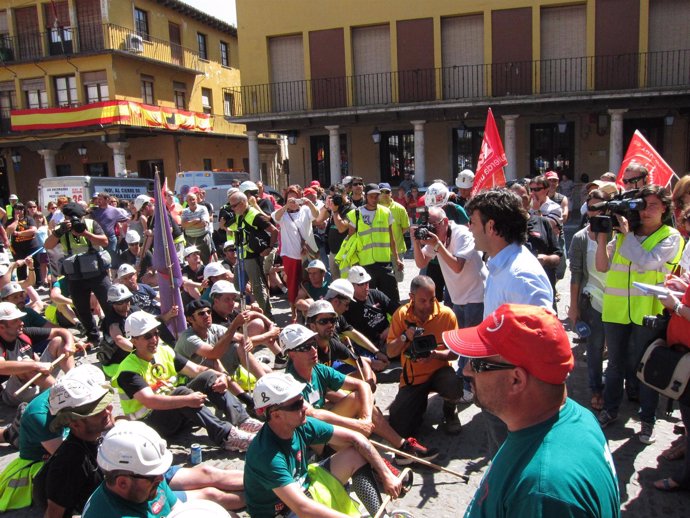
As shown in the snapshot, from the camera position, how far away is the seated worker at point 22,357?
17.1 feet

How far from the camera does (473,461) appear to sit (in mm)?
4172

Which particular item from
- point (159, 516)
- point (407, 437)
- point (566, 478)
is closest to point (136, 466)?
point (159, 516)

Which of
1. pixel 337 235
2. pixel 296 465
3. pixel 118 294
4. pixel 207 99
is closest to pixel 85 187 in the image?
pixel 337 235

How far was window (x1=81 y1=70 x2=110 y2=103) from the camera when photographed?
26.6 meters

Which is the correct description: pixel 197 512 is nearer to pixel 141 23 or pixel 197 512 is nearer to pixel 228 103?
pixel 141 23

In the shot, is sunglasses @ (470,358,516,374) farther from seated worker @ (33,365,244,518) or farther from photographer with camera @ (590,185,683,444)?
photographer with camera @ (590,185,683,444)

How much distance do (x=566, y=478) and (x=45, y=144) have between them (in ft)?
98.0

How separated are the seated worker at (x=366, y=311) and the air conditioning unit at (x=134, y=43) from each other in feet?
80.8

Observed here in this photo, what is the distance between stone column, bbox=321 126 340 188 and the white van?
6381 mm

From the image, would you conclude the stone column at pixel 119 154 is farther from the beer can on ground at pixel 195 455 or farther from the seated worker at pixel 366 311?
the beer can on ground at pixel 195 455

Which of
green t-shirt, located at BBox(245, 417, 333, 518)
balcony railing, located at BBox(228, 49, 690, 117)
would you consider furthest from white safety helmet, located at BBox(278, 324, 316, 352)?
balcony railing, located at BBox(228, 49, 690, 117)

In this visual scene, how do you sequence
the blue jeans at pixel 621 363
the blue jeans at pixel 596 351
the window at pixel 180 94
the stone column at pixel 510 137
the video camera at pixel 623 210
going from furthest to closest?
the window at pixel 180 94 → the stone column at pixel 510 137 → the blue jeans at pixel 596 351 → the blue jeans at pixel 621 363 → the video camera at pixel 623 210

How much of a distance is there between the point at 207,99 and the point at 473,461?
3128 cm

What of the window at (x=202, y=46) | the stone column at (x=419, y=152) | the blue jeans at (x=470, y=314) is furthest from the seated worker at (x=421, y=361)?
the window at (x=202, y=46)
